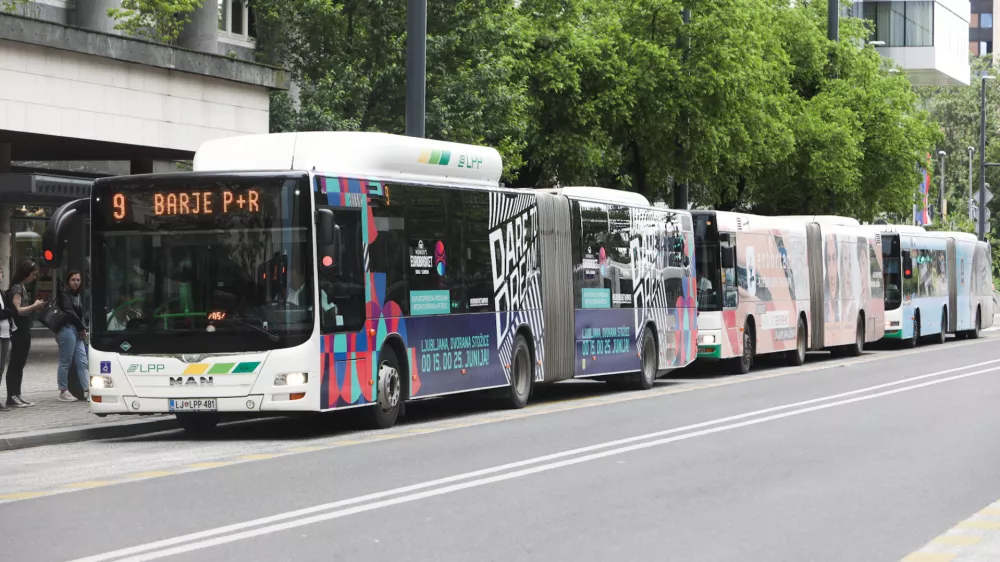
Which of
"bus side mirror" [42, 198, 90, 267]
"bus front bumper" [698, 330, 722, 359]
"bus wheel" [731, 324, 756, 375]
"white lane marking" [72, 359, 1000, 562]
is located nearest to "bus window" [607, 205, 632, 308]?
"white lane marking" [72, 359, 1000, 562]

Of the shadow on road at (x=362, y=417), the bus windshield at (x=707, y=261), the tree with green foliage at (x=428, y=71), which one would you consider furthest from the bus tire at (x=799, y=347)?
the tree with green foliage at (x=428, y=71)

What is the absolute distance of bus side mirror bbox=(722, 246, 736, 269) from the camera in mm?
28891

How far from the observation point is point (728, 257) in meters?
29.0

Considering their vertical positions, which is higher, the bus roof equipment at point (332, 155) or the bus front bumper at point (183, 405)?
the bus roof equipment at point (332, 155)

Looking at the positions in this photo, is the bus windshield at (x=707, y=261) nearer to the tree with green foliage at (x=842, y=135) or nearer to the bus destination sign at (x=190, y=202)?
the bus destination sign at (x=190, y=202)

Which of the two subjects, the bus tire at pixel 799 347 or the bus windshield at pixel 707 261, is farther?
the bus tire at pixel 799 347

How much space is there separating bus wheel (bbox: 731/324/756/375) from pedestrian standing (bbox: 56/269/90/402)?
44.1ft

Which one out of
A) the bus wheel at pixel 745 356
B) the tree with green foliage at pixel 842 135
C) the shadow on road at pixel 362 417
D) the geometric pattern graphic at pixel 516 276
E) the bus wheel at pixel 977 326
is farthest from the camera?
the bus wheel at pixel 977 326

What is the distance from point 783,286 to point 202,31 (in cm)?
1455

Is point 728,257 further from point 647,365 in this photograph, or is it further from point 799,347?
point 647,365

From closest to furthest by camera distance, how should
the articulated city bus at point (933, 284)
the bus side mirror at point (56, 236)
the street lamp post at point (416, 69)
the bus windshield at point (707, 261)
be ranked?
the bus side mirror at point (56, 236) → the street lamp post at point (416, 69) → the bus windshield at point (707, 261) → the articulated city bus at point (933, 284)

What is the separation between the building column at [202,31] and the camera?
122 ft

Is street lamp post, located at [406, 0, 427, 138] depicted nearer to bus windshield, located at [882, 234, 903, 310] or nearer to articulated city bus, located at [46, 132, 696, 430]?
articulated city bus, located at [46, 132, 696, 430]

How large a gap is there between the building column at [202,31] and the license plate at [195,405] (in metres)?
22.5
